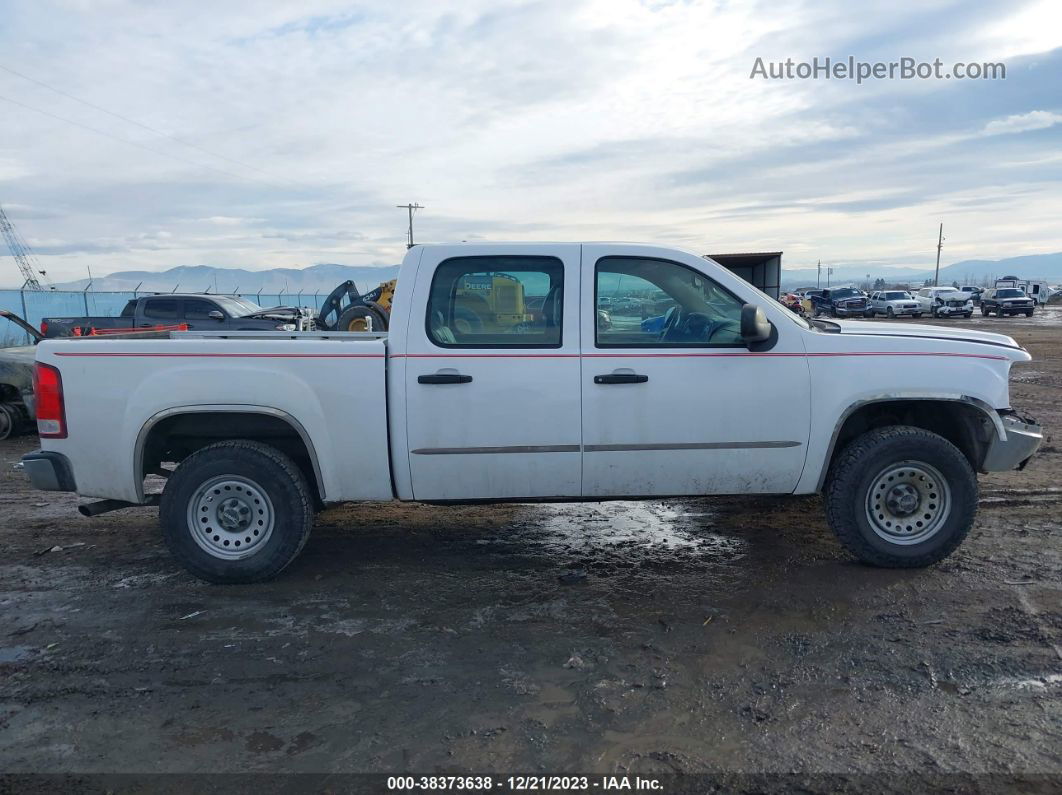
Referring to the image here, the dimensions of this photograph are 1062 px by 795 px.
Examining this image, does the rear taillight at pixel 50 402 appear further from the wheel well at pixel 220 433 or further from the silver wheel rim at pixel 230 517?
the silver wheel rim at pixel 230 517

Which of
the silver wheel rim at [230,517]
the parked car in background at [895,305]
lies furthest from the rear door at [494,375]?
the parked car in background at [895,305]

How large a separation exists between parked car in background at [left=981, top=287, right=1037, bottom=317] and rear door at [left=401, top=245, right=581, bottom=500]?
143 feet

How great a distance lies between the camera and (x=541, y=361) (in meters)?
4.62

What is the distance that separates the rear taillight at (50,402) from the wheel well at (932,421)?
462cm

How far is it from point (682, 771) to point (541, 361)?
2381 millimetres

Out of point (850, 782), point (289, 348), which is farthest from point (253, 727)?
point (850, 782)

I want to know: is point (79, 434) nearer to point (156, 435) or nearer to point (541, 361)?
point (156, 435)

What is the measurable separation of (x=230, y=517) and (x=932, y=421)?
4.53 meters

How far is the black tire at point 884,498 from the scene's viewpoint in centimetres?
474

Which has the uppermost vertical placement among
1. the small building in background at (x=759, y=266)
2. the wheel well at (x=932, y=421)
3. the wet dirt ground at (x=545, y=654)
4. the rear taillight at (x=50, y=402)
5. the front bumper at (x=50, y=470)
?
the small building in background at (x=759, y=266)

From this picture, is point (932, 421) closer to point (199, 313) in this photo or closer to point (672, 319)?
point (672, 319)

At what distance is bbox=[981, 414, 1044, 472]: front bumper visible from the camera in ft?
15.8

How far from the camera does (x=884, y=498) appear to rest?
15.9 feet

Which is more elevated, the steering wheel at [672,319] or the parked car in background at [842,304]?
the steering wheel at [672,319]
